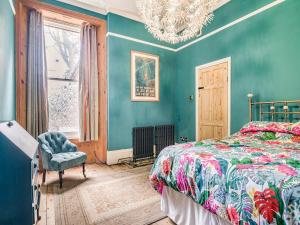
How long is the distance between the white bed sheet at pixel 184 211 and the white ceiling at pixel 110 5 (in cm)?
362

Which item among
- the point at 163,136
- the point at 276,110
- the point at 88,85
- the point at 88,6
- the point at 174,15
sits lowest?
the point at 163,136

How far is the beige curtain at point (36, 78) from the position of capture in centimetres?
312

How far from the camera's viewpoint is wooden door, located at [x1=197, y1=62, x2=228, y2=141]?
3562 millimetres

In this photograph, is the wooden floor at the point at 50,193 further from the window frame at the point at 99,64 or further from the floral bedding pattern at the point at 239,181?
the floral bedding pattern at the point at 239,181

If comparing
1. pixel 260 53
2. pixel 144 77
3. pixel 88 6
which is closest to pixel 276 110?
pixel 260 53

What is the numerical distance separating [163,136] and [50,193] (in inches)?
104

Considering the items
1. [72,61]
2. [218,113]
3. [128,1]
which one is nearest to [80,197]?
[72,61]

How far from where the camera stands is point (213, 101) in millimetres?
3805

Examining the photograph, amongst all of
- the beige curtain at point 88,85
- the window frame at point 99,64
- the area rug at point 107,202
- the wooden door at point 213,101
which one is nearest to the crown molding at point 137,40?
the window frame at point 99,64

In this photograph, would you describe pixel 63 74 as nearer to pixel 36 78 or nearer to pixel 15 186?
pixel 36 78

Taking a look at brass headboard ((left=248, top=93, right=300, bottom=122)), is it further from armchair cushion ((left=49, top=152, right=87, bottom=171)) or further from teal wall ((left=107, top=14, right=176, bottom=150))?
armchair cushion ((left=49, top=152, right=87, bottom=171))

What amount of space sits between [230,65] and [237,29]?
0.66m

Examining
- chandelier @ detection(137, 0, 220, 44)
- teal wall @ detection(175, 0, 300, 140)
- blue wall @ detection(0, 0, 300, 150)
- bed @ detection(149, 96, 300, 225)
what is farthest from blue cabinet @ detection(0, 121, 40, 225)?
teal wall @ detection(175, 0, 300, 140)

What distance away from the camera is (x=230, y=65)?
3414 millimetres
